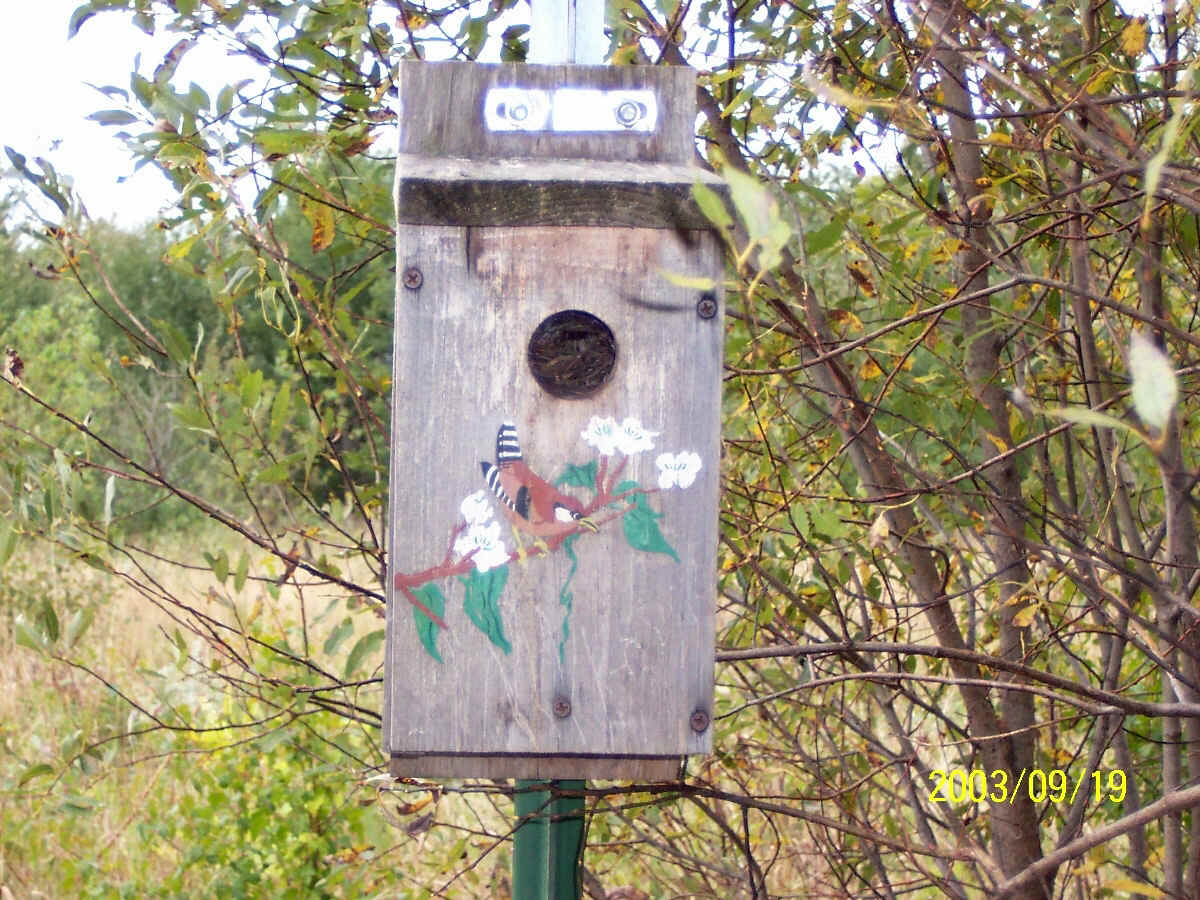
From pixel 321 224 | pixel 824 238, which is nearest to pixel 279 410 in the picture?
pixel 321 224

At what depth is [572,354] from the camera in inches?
60.7

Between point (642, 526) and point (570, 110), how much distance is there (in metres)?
0.50

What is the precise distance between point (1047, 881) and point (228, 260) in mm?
1759

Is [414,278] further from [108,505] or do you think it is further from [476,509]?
[108,505]

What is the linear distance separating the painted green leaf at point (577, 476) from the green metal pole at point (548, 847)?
1.42ft

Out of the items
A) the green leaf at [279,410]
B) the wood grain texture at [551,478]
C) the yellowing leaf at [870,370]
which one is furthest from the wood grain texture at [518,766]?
the yellowing leaf at [870,370]

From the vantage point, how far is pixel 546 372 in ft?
5.03

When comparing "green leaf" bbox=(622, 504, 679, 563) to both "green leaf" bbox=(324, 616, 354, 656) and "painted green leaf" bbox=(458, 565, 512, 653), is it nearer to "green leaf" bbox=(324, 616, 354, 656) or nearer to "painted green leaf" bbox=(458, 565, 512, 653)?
"painted green leaf" bbox=(458, 565, 512, 653)

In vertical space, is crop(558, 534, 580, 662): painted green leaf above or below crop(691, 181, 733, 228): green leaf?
below

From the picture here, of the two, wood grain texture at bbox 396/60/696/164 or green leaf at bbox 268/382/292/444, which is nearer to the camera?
wood grain texture at bbox 396/60/696/164

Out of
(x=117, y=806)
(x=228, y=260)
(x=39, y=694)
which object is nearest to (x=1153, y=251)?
(x=228, y=260)

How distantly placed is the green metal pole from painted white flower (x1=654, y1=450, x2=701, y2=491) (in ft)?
1.47

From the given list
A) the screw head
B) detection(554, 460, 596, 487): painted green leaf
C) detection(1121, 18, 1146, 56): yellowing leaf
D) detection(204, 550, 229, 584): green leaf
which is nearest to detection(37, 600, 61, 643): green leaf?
detection(204, 550, 229, 584): green leaf

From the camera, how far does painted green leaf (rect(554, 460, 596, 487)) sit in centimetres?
151
